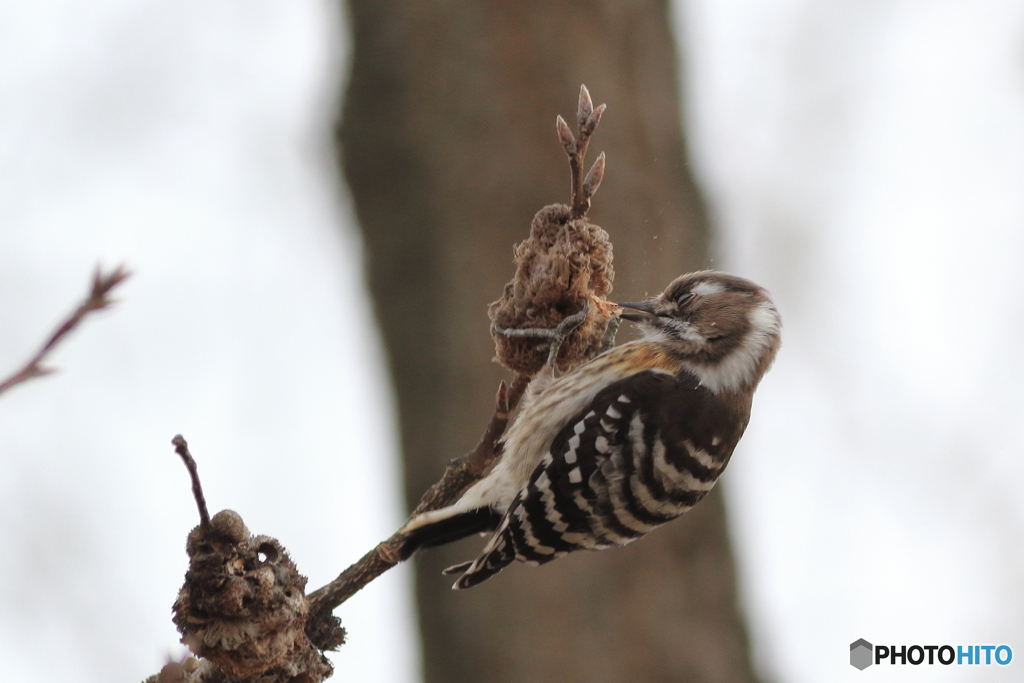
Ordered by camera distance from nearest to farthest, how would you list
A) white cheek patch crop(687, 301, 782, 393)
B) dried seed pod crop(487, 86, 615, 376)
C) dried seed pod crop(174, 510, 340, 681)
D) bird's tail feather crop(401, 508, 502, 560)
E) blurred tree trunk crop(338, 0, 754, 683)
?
dried seed pod crop(174, 510, 340, 681), bird's tail feather crop(401, 508, 502, 560), dried seed pod crop(487, 86, 615, 376), white cheek patch crop(687, 301, 782, 393), blurred tree trunk crop(338, 0, 754, 683)

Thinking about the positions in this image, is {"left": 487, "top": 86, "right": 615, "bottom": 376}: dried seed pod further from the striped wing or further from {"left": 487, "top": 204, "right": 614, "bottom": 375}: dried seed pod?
the striped wing

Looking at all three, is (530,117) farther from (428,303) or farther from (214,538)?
(214,538)

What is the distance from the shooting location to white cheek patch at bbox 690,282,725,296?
3686 millimetres

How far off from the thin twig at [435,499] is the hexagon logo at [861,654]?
325cm

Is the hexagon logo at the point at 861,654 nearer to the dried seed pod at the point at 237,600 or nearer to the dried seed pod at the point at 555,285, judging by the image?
the dried seed pod at the point at 555,285

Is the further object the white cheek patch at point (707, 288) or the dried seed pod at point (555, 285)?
the white cheek patch at point (707, 288)

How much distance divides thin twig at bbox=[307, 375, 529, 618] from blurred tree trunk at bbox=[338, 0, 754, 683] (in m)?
1.55

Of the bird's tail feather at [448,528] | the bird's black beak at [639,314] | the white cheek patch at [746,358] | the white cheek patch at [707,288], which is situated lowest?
the bird's tail feather at [448,528]

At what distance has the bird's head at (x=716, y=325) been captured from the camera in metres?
3.62

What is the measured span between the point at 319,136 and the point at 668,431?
8.48 ft

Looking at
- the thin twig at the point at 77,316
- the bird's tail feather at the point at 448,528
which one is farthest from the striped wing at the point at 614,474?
the thin twig at the point at 77,316

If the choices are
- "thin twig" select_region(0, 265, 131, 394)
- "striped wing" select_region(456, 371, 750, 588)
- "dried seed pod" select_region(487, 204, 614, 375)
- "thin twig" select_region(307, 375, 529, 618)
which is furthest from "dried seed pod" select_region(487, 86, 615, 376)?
"thin twig" select_region(0, 265, 131, 394)

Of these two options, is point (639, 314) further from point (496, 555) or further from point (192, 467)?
point (192, 467)

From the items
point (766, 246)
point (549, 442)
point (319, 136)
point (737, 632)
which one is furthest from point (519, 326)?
point (766, 246)
